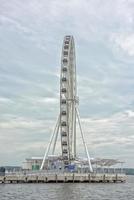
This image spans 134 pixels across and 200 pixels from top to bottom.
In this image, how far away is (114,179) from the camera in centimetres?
12306

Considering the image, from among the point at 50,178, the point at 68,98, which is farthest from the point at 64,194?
the point at 68,98

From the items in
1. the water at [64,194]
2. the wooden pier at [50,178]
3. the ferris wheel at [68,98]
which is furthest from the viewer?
the ferris wheel at [68,98]

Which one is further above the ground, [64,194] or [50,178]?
[50,178]

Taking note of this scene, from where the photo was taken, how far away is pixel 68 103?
13075 centimetres

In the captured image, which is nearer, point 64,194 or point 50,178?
point 64,194

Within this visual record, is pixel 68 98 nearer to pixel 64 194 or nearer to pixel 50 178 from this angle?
pixel 50 178

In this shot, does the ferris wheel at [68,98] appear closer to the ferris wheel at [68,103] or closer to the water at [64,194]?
the ferris wheel at [68,103]

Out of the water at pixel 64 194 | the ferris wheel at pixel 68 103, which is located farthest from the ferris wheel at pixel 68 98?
the water at pixel 64 194

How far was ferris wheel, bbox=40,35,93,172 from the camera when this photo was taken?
12786cm

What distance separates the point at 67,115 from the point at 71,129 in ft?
17.7

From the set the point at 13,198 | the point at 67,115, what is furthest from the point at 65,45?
the point at 13,198

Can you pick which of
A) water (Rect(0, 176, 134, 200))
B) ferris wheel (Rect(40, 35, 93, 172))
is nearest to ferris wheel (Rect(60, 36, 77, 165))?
ferris wheel (Rect(40, 35, 93, 172))

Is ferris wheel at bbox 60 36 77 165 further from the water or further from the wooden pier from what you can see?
the water

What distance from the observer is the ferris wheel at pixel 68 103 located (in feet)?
419
